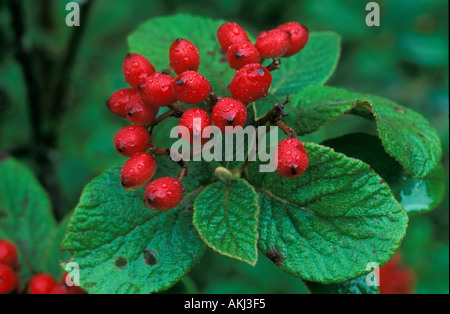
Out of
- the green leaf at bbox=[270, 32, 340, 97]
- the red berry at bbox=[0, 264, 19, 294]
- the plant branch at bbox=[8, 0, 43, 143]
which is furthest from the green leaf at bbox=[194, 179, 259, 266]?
the plant branch at bbox=[8, 0, 43, 143]

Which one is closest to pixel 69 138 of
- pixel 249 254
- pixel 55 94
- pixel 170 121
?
pixel 55 94

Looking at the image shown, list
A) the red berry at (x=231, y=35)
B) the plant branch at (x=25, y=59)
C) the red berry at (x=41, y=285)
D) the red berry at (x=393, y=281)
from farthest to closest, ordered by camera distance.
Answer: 1. the plant branch at (x=25, y=59)
2. the red berry at (x=393, y=281)
3. the red berry at (x=41, y=285)
4. the red berry at (x=231, y=35)

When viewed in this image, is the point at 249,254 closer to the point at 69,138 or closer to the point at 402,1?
the point at 402,1

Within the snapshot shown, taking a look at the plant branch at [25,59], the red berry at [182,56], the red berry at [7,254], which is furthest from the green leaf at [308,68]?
the plant branch at [25,59]

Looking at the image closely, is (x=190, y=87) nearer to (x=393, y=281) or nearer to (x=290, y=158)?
(x=290, y=158)

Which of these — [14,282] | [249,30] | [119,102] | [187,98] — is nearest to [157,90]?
[187,98]

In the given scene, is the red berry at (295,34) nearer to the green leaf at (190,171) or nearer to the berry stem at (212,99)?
the berry stem at (212,99)
